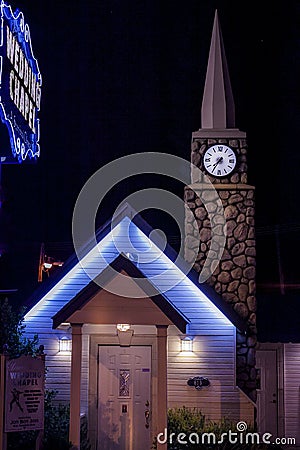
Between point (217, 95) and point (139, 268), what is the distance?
16.8 feet

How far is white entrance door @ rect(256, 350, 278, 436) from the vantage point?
1914 cm

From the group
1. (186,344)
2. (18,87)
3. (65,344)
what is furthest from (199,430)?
(18,87)

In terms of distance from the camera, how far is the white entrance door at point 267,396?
62.8ft

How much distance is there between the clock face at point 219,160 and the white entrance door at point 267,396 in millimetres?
5215

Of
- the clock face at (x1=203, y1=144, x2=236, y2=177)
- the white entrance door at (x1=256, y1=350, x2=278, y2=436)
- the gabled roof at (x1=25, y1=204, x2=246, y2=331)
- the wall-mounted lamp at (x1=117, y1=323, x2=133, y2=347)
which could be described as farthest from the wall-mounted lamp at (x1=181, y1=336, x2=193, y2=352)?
the white entrance door at (x1=256, y1=350, x2=278, y2=436)

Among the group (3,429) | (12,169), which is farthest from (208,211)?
(12,169)

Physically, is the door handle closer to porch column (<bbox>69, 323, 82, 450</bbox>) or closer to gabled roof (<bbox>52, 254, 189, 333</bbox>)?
porch column (<bbox>69, 323, 82, 450</bbox>)

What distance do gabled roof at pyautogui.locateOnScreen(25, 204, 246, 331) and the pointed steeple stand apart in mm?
3722

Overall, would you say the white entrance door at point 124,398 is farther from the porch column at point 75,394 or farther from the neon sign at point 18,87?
the neon sign at point 18,87

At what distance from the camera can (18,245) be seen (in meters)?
28.9

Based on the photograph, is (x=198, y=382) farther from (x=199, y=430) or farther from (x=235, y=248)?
(x=235, y=248)

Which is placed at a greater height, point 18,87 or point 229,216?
point 18,87

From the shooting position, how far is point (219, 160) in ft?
55.4

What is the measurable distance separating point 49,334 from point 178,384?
2.78 meters
